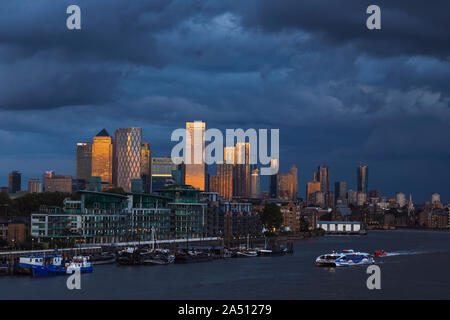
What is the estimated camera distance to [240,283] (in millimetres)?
76500

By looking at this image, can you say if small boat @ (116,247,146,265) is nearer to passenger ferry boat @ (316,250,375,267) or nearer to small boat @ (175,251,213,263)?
small boat @ (175,251,213,263)

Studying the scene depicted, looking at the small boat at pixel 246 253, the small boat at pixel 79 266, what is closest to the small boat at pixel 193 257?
the small boat at pixel 246 253

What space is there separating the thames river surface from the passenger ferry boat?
5.92 feet

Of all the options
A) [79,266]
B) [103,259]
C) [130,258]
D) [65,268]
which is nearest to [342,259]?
Answer: [130,258]

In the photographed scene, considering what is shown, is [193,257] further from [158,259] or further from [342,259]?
[342,259]

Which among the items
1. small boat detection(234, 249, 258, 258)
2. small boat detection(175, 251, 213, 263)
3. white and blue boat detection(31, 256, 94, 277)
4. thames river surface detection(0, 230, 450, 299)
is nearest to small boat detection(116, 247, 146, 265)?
thames river surface detection(0, 230, 450, 299)

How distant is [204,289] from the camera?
231ft

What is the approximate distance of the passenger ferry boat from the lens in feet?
326

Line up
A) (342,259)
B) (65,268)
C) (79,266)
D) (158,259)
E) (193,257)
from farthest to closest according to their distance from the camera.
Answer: (193,257), (342,259), (158,259), (79,266), (65,268)

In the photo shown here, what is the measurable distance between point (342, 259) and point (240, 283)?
2930 cm

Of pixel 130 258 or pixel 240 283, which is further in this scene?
pixel 130 258
